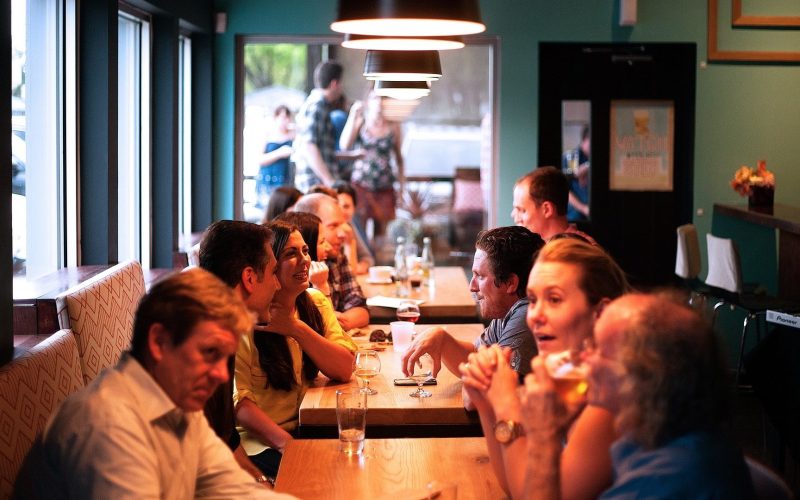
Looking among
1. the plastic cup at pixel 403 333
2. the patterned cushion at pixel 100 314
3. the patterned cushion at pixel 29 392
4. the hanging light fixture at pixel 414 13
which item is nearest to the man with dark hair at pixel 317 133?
the patterned cushion at pixel 100 314

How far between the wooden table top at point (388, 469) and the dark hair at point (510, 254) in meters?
0.69

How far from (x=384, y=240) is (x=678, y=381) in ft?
22.0

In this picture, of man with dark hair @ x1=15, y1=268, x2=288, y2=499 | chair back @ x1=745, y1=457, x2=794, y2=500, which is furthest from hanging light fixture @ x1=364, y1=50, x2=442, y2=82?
chair back @ x1=745, y1=457, x2=794, y2=500

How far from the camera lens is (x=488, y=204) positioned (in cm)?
792

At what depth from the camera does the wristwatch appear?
2.24 metres

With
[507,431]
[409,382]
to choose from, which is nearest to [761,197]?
[409,382]

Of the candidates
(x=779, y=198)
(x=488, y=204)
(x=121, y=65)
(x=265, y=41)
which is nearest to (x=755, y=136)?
(x=779, y=198)

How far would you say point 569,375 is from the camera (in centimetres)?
200

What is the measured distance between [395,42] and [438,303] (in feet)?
7.87

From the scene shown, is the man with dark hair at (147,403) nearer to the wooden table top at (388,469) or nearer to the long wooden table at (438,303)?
the wooden table top at (388,469)

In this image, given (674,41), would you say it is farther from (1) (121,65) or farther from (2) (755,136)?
(1) (121,65)

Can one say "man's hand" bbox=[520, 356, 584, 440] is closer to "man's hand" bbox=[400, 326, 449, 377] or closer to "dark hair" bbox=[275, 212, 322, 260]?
"man's hand" bbox=[400, 326, 449, 377]

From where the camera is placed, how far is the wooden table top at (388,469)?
2.47 metres

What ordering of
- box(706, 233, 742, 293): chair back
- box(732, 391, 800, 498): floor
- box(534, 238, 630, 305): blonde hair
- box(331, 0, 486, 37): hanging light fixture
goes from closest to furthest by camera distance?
box(534, 238, 630, 305): blonde hair → box(331, 0, 486, 37): hanging light fixture → box(732, 391, 800, 498): floor → box(706, 233, 742, 293): chair back
